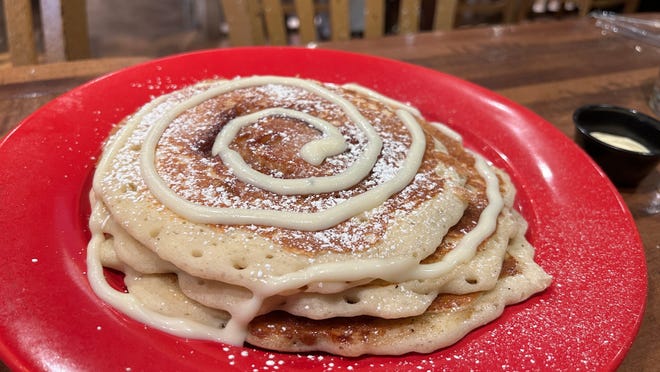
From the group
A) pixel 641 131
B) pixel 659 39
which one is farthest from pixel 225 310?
pixel 659 39

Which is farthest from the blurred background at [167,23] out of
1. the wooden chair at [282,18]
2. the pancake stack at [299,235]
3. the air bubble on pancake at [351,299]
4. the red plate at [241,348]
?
the air bubble on pancake at [351,299]

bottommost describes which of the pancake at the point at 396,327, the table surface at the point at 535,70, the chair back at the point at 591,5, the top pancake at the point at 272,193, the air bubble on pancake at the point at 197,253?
the pancake at the point at 396,327

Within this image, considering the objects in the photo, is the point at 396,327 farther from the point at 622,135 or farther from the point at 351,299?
the point at 622,135

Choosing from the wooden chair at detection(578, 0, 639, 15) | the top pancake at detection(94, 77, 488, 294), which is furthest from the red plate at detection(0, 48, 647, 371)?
the wooden chair at detection(578, 0, 639, 15)

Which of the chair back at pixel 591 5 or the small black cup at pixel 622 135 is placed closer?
the small black cup at pixel 622 135

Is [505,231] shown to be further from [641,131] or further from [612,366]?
[641,131]

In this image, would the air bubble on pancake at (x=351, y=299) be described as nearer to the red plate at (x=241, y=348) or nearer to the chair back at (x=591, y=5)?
the red plate at (x=241, y=348)
